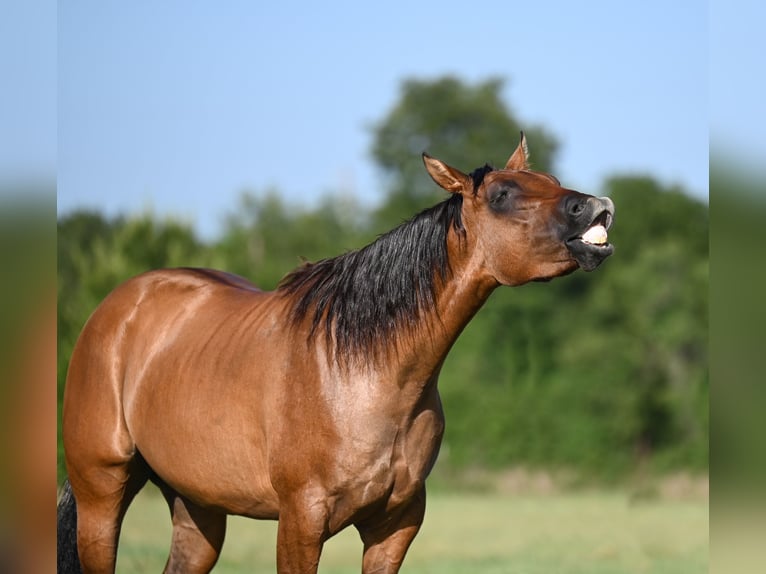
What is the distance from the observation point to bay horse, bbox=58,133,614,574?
13.9ft

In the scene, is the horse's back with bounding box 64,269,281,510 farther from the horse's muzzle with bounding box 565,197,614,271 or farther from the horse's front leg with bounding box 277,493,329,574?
the horse's muzzle with bounding box 565,197,614,271

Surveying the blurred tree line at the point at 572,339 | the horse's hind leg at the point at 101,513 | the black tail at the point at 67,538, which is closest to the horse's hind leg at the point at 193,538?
the horse's hind leg at the point at 101,513

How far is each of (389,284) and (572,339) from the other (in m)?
21.8

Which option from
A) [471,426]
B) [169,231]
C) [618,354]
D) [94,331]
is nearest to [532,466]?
[471,426]

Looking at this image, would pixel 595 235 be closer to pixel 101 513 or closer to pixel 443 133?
pixel 101 513

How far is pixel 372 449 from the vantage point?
430cm

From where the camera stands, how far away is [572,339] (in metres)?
25.7

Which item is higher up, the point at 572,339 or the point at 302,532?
the point at 302,532

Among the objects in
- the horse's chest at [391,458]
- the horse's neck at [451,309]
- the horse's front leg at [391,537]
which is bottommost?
the horse's front leg at [391,537]

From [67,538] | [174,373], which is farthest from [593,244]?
[67,538]

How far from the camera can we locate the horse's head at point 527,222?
3961 mm

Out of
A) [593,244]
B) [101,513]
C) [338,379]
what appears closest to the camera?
[593,244]

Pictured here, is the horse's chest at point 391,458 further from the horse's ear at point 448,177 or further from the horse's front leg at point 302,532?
the horse's ear at point 448,177

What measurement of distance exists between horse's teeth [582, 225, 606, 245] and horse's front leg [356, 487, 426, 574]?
1474 mm
